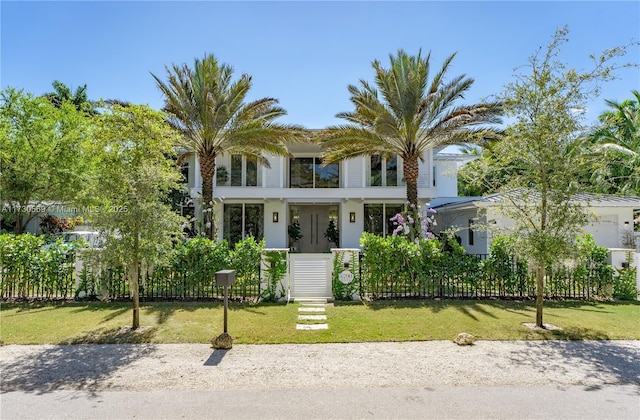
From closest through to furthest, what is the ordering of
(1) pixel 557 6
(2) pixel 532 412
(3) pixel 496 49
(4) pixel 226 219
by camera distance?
(2) pixel 532 412 → (1) pixel 557 6 → (3) pixel 496 49 → (4) pixel 226 219

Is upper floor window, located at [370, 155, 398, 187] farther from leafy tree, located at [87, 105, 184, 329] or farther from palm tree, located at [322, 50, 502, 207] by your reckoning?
leafy tree, located at [87, 105, 184, 329]

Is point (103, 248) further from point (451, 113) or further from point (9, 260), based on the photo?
point (451, 113)

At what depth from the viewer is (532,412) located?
3.79 meters

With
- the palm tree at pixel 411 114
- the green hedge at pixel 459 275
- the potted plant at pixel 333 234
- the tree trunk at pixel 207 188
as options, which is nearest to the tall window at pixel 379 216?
the potted plant at pixel 333 234

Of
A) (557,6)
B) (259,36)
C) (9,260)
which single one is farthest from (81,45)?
(557,6)

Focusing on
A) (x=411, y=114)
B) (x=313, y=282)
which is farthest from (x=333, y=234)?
(x=313, y=282)

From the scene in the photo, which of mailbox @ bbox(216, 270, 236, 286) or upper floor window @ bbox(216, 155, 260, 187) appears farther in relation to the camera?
upper floor window @ bbox(216, 155, 260, 187)

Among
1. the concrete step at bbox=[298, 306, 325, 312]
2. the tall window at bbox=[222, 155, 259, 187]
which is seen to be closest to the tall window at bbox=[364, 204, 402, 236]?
the tall window at bbox=[222, 155, 259, 187]

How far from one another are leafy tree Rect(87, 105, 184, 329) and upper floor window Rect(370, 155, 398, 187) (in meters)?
12.1

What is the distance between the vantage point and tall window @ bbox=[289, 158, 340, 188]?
61.6 ft

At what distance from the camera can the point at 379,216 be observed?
1811cm

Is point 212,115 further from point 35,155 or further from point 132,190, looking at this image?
point 35,155

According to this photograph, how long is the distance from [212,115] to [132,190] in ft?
22.6

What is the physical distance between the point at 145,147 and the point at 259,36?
5407 millimetres
